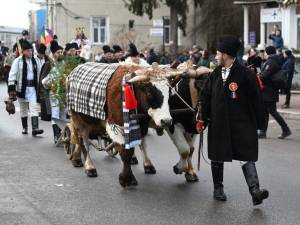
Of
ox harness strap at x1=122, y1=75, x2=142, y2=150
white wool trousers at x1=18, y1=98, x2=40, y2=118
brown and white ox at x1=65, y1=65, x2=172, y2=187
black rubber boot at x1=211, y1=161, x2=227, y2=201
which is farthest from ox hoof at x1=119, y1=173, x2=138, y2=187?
white wool trousers at x1=18, y1=98, x2=40, y2=118

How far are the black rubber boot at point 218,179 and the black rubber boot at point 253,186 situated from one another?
32cm

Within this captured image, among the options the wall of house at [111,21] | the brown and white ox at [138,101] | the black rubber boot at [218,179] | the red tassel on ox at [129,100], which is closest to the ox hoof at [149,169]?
the brown and white ox at [138,101]

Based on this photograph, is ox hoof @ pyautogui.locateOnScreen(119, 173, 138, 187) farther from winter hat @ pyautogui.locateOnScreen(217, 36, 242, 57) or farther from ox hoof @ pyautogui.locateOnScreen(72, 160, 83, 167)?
winter hat @ pyautogui.locateOnScreen(217, 36, 242, 57)

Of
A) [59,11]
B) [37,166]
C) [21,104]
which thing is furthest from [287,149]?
[59,11]

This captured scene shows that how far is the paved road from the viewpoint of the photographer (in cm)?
709

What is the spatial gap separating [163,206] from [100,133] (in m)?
2.50

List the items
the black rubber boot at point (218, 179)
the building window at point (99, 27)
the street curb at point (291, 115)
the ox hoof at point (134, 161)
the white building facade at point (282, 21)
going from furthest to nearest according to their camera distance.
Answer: the building window at point (99, 27) → the white building facade at point (282, 21) → the street curb at point (291, 115) → the ox hoof at point (134, 161) → the black rubber boot at point (218, 179)

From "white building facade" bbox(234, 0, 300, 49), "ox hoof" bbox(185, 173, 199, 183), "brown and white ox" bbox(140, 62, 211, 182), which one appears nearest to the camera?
"brown and white ox" bbox(140, 62, 211, 182)

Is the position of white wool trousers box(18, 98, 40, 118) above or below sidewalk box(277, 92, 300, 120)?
above

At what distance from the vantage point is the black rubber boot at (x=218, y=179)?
772 centimetres

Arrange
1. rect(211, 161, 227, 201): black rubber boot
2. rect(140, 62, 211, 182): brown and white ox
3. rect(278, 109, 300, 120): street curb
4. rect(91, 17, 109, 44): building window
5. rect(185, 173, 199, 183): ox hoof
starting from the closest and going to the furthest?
rect(211, 161, 227, 201): black rubber boot, rect(140, 62, 211, 182): brown and white ox, rect(185, 173, 199, 183): ox hoof, rect(278, 109, 300, 120): street curb, rect(91, 17, 109, 44): building window

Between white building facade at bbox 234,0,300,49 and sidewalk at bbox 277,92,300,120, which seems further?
white building facade at bbox 234,0,300,49

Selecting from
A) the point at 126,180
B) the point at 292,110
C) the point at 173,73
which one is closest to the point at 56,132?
the point at 126,180

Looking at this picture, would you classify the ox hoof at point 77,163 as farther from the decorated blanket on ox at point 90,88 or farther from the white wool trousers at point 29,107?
the white wool trousers at point 29,107
